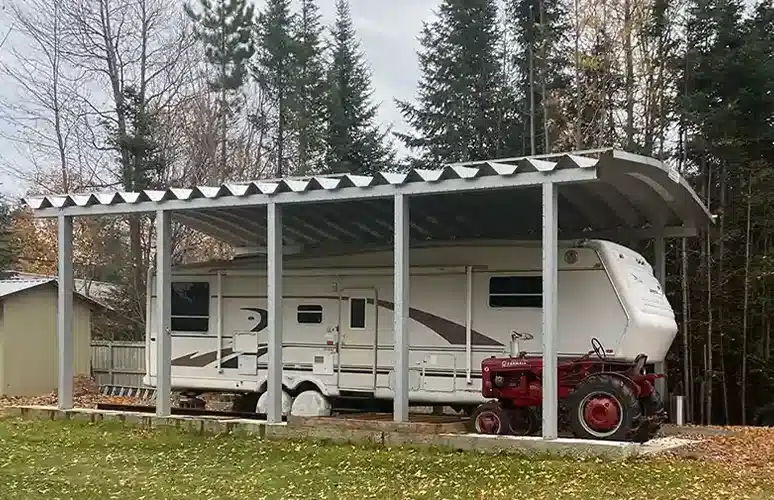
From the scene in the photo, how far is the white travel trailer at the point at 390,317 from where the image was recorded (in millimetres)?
11430

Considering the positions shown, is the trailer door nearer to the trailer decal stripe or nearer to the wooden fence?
the trailer decal stripe

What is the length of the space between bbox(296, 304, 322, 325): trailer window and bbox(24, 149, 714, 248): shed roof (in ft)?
4.49

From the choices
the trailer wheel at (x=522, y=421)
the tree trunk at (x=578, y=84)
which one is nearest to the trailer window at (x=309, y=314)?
the trailer wheel at (x=522, y=421)

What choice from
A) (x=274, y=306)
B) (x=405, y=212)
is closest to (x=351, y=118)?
(x=274, y=306)

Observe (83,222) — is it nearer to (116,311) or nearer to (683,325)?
(116,311)

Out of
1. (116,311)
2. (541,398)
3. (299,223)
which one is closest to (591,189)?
(541,398)

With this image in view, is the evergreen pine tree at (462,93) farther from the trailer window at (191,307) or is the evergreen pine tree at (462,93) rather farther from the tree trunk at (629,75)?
the trailer window at (191,307)

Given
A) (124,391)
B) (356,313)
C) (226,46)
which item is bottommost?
(124,391)

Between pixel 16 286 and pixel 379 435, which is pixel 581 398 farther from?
pixel 16 286

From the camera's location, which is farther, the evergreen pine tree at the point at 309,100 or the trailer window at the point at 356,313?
the evergreen pine tree at the point at 309,100

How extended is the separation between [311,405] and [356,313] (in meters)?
1.45

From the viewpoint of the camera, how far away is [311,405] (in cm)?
1295

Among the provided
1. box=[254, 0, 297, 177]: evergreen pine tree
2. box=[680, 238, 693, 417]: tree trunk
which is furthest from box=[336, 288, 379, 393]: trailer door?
box=[254, 0, 297, 177]: evergreen pine tree

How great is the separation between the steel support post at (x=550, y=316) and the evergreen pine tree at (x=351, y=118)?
18503mm
